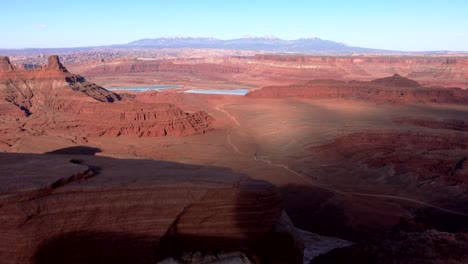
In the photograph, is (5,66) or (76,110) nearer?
(76,110)

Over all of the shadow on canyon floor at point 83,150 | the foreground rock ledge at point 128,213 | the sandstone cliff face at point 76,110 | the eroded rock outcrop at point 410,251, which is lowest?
the shadow on canyon floor at point 83,150

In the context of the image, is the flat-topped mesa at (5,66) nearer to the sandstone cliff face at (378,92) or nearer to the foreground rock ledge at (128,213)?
the sandstone cliff face at (378,92)

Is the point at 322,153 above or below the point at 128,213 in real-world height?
below

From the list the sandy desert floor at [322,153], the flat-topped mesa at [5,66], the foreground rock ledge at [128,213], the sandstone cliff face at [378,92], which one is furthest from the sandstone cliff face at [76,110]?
the foreground rock ledge at [128,213]

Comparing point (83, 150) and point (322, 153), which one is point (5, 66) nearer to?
point (83, 150)

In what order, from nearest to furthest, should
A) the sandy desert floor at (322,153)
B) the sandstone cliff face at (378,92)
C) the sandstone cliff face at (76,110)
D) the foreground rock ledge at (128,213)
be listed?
the foreground rock ledge at (128,213)
the sandy desert floor at (322,153)
the sandstone cliff face at (76,110)
the sandstone cliff face at (378,92)

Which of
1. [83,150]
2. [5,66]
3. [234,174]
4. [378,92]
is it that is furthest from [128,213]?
[378,92]

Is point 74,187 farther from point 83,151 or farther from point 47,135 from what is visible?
point 47,135
